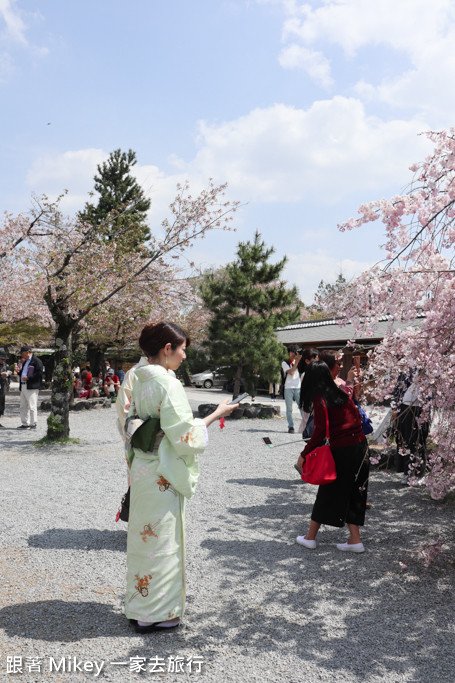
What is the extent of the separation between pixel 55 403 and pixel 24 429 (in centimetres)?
245

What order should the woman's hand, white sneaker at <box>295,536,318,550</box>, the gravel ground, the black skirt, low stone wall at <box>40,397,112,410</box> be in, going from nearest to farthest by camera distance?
the gravel ground → the woman's hand → the black skirt → white sneaker at <box>295,536,318,550</box> → low stone wall at <box>40,397,112,410</box>

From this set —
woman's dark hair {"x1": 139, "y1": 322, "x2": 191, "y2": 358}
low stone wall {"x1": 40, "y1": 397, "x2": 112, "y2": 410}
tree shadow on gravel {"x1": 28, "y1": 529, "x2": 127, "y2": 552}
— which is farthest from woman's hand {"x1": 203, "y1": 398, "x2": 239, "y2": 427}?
low stone wall {"x1": 40, "y1": 397, "x2": 112, "y2": 410}

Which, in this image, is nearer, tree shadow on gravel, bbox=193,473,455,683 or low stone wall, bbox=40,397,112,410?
tree shadow on gravel, bbox=193,473,455,683

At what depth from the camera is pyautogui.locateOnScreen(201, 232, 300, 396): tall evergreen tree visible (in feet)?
48.9

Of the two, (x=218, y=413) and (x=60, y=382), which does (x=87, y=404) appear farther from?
(x=218, y=413)

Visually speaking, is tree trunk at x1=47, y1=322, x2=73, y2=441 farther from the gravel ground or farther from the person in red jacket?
Result: the person in red jacket

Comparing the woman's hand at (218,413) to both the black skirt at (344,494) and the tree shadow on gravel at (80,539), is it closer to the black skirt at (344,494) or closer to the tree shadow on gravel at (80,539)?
the black skirt at (344,494)

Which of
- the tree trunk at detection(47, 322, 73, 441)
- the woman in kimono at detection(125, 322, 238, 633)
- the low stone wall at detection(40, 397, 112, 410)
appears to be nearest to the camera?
the woman in kimono at detection(125, 322, 238, 633)

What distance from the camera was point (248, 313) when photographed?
15328 millimetres

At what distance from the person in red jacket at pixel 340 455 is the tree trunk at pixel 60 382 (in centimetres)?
623

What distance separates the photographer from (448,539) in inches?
178

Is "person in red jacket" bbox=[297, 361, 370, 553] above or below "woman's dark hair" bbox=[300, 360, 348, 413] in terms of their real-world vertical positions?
below

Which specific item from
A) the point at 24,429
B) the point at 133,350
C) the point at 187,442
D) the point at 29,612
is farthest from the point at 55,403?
the point at 133,350

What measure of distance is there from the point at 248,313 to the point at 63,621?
12.7 m
